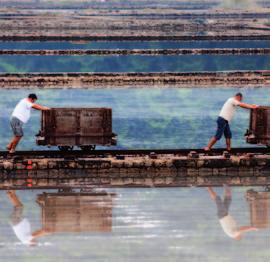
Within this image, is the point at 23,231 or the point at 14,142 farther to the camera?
the point at 14,142

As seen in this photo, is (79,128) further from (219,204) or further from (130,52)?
(130,52)

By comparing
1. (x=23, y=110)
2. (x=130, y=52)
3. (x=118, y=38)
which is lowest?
(x=23, y=110)

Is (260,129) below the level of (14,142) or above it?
above

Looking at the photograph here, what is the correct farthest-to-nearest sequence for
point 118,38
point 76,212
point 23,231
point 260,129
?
point 118,38, point 260,129, point 76,212, point 23,231

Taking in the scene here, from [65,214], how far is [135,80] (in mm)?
40553

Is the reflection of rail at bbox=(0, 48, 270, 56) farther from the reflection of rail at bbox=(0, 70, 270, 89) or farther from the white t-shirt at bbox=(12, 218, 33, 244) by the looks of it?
the white t-shirt at bbox=(12, 218, 33, 244)

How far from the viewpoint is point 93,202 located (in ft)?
55.5

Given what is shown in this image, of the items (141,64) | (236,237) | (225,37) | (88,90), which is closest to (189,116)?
(88,90)

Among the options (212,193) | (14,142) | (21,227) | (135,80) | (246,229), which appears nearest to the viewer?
(246,229)

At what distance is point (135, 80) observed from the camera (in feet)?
184

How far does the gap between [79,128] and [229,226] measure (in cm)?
767

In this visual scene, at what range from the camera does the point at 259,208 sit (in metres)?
16.3

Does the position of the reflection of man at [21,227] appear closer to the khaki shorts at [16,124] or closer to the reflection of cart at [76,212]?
the reflection of cart at [76,212]

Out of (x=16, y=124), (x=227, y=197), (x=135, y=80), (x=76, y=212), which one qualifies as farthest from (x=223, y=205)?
(x=135, y=80)
